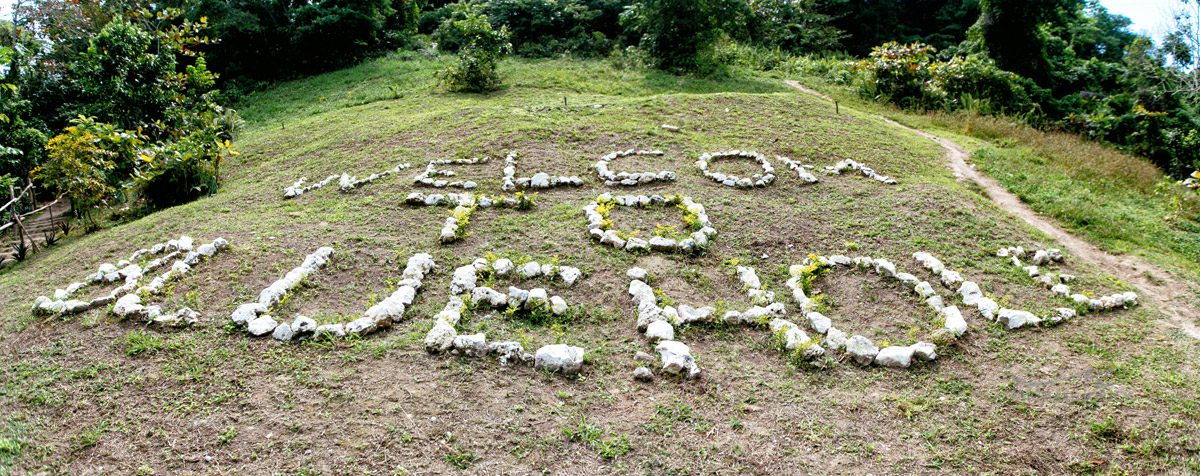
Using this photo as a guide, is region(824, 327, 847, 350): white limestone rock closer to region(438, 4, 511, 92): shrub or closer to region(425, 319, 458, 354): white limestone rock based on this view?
region(425, 319, 458, 354): white limestone rock

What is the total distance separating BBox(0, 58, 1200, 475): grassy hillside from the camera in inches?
167

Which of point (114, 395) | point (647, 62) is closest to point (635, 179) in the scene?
point (114, 395)

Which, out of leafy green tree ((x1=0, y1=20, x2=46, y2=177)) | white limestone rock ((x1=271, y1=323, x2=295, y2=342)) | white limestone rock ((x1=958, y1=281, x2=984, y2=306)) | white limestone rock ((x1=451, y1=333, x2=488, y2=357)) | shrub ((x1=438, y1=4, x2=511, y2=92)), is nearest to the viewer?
white limestone rock ((x1=451, y1=333, x2=488, y2=357))

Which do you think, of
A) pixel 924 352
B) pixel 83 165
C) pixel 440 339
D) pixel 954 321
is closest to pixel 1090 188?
pixel 954 321

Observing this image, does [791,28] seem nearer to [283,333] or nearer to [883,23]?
[883,23]

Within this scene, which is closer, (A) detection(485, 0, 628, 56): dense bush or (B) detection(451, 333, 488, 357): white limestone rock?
(B) detection(451, 333, 488, 357): white limestone rock

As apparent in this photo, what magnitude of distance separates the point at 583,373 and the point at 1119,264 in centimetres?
683

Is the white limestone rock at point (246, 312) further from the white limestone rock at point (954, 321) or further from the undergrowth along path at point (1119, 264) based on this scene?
the undergrowth along path at point (1119, 264)

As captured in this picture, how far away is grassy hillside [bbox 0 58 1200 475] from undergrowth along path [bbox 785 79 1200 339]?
31 cm

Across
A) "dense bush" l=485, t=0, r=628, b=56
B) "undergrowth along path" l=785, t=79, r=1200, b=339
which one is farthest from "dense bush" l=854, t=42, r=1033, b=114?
"dense bush" l=485, t=0, r=628, b=56

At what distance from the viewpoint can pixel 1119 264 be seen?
24.9ft

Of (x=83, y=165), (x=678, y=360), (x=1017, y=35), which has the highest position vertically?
(x=1017, y=35)

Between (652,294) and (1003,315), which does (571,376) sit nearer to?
(652,294)

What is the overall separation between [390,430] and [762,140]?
878cm
